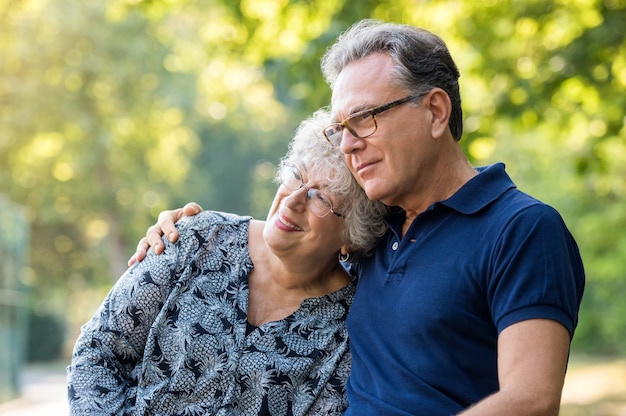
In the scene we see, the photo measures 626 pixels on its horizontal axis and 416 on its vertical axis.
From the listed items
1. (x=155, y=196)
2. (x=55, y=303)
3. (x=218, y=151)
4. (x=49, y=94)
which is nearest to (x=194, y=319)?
(x=49, y=94)

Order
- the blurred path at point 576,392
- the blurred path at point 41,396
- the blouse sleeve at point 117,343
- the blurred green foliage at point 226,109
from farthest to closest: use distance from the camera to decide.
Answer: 1. the blurred path at point 41,396
2. the blurred path at point 576,392
3. the blurred green foliage at point 226,109
4. the blouse sleeve at point 117,343

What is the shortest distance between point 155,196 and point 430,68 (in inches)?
1052

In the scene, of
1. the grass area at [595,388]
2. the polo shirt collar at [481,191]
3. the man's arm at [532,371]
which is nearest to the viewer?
the man's arm at [532,371]

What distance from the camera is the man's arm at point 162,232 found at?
3.13 metres

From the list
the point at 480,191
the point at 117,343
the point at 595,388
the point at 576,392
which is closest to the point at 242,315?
the point at 117,343

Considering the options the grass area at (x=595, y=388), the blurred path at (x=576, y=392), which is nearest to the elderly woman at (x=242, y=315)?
the blurred path at (x=576, y=392)

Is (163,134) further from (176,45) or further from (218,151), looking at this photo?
(218,151)

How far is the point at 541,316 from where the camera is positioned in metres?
2.28

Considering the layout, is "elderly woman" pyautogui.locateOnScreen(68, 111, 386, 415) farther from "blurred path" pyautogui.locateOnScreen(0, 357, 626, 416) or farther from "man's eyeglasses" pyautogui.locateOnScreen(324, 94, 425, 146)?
"blurred path" pyautogui.locateOnScreen(0, 357, 626, 416)

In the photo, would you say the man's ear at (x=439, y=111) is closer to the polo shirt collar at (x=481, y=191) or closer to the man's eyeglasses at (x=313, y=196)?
the polo shirt collar at (x=481, y=191)

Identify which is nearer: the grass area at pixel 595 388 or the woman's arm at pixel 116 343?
the woman's arm at pixel 116 343

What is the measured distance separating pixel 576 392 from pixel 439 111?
43.7ft

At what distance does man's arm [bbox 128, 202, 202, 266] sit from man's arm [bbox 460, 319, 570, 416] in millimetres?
1283

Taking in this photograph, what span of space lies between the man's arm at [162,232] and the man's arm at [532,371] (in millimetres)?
1283
